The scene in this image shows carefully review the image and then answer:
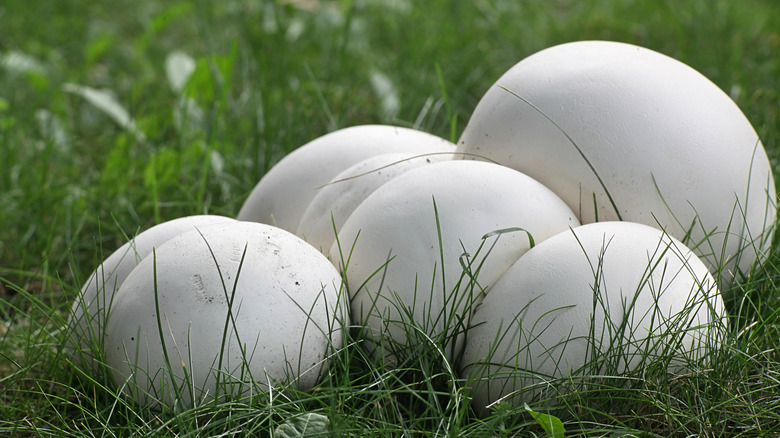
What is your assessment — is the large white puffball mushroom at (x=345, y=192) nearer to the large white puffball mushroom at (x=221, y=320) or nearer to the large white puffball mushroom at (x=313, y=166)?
the large white puffball mushroom at (x=313, y=166)

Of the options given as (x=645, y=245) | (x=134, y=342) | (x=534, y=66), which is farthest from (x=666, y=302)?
(x=134, y=342)

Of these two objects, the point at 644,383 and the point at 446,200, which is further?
the point at 446,200

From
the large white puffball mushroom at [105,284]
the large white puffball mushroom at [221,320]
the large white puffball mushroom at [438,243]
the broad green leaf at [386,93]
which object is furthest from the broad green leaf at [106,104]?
the large white puffball mushroom at [438,243]

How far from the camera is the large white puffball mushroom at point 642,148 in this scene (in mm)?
1781

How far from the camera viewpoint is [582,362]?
5.12 ft

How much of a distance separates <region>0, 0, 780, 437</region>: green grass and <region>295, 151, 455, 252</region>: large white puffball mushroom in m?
0.34

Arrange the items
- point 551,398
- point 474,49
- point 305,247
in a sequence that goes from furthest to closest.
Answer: point 474,49 < point 305,247 < point 551,398

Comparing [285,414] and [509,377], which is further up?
[509,377]

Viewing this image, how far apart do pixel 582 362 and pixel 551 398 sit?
120mm

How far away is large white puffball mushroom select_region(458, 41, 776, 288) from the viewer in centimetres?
178

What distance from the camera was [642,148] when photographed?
177 cm

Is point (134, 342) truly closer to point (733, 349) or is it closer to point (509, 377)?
point (509, 377)

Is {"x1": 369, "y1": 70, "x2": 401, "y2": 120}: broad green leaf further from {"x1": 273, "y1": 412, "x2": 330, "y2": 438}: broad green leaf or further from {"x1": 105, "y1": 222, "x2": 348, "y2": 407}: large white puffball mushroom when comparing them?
{"x1": 273, "y1": 412, "x2": 330, "y2": 438}: broad green leaf

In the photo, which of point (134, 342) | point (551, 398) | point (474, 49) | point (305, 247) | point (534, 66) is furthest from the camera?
point (474, 49)
